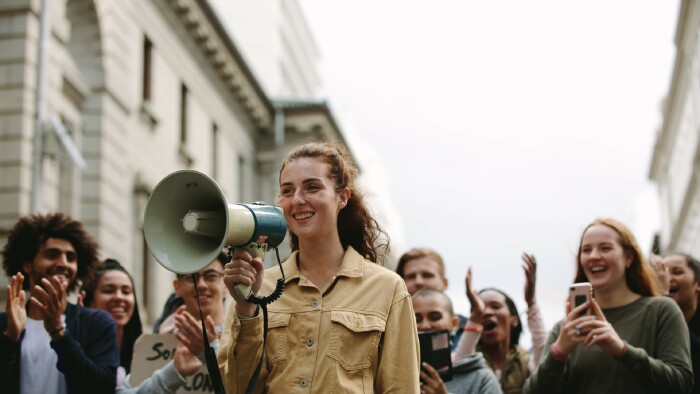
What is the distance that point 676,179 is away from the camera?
4178cm

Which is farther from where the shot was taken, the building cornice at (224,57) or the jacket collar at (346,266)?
the building cornice at (224,57)

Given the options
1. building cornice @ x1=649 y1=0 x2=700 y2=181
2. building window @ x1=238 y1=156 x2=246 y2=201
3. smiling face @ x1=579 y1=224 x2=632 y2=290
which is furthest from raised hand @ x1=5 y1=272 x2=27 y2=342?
building cornice @ x1=649 y1=0 x2=700 y2=181

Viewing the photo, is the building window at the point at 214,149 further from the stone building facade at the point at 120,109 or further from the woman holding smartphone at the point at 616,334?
the woman holding smartphone at the point at 616,334

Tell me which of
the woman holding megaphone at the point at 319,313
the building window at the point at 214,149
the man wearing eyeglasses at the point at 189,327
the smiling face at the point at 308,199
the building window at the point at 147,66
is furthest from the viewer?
the building window at the point at 214,149

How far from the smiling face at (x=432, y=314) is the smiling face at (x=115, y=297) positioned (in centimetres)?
198

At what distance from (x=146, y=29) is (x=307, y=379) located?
19.4m

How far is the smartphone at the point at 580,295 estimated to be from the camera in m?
5.38

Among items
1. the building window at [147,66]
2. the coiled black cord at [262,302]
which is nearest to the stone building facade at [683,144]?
the building window at [147,66]

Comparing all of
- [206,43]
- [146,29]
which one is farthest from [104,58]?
[206,43]

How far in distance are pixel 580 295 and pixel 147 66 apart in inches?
724

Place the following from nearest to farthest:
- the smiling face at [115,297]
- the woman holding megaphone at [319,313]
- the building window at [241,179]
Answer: the woman holding megaphone at [319,313] → the smiling face at [115,297] → the building window at [241,179]

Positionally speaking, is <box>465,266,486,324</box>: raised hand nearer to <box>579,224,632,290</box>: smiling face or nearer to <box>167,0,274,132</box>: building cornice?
<box>579,224,632,290</box>: smiling face

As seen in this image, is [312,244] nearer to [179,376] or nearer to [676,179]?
[179,376]

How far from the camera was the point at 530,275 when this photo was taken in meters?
6.61
